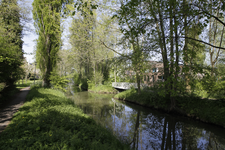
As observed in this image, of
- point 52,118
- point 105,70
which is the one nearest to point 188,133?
point 52,118

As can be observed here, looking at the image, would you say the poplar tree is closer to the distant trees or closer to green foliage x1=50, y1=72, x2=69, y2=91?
green foliage x1=50, y1=72, x2=69, y2=91


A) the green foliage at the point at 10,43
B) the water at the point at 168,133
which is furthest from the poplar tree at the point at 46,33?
the water at the point at 168,133

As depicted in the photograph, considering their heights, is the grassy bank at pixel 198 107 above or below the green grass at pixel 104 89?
above

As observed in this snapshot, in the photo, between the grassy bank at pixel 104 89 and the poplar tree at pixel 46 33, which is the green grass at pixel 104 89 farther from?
the poplar tree at pixel 46 33

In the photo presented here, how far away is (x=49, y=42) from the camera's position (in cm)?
1711

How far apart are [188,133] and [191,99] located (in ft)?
13.9

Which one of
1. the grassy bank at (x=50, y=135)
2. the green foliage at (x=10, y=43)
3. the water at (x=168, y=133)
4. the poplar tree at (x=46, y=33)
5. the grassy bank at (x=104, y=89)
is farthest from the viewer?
the grassy bank at (x=104, y=89)

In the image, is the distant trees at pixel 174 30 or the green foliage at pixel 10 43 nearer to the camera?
the distant trees at pixel 174 30

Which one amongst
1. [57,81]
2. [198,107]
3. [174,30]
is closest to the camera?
[174,30]

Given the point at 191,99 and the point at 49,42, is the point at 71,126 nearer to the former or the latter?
the point at 191,99

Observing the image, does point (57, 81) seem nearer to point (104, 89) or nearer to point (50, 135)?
point (50, 135)

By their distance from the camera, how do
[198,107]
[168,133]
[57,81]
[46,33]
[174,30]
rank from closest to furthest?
[174,30], [168,133], [198,107], [57,81], [46,33]

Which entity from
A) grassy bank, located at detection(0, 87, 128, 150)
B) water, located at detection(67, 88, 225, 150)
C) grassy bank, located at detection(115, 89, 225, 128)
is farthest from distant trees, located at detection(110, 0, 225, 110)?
grassy bank, located at detection(0, 87, 128, 150)

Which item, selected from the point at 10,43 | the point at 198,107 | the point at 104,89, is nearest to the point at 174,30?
the point at 198,107
